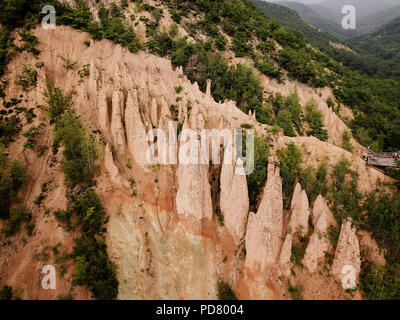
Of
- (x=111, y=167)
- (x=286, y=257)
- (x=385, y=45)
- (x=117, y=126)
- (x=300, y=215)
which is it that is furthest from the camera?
(x=385, y=45)

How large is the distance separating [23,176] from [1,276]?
21.8 feet

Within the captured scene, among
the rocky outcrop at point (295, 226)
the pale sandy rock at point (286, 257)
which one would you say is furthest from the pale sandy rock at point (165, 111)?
the pale sandy rock at point (286, 257)

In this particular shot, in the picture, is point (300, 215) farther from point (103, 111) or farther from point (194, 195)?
point (103, 111)

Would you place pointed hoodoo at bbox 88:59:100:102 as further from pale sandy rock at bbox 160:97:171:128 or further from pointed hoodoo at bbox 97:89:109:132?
pale sandy rock at bbox 160:97:171:128

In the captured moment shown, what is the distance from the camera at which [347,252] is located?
15102mm

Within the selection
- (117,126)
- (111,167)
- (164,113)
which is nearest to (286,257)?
(111,167)

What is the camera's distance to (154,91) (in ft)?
76.7

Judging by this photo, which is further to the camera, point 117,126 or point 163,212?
point 117,126

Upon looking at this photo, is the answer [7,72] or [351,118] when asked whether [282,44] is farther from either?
[7,72]

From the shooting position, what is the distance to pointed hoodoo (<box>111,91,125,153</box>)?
19844 mm

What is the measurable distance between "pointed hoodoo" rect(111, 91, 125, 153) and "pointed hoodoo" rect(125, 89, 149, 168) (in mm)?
595

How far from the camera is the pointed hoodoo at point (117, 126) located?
19.8m

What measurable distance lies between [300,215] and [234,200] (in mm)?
4878

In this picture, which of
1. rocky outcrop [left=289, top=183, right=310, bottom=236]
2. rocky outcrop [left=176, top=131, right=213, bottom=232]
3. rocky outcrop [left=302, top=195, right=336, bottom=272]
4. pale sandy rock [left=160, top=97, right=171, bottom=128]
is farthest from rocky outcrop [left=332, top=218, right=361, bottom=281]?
pale sandy rock [left=160, top=97, right=171, bottom=128]
